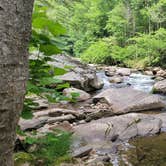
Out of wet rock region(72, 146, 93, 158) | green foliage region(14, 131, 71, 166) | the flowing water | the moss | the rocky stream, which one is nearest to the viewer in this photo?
green foliage region(14, 131, 71, 166)

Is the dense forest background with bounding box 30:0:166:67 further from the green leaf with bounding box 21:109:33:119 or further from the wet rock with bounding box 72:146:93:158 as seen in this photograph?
the green leaf with bounding box 21:109:33:119

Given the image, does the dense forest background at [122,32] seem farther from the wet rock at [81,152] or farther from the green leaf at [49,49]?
the green leaf at [49,49]

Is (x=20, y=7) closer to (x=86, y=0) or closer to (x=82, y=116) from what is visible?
(x=82, y=116)

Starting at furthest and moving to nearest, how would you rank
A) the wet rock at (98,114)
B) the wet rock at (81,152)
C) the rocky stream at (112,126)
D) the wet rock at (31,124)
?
1. the wet rock at (98,114)
2. the wet rock at (31,124)
3. the rocky stream at (112,126)
4. the wet rock at (81,152)

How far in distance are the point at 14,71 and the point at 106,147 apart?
18.2 ft

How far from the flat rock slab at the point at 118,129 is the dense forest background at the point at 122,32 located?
1287cm

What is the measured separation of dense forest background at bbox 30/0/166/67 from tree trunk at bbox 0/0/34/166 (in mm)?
18925

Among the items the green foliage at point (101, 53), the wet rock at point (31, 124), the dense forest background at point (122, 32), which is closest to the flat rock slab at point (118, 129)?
the wet rock at point (31, 124)

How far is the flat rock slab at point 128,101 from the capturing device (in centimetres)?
951

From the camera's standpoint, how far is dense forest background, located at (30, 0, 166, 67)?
24844 millimetres

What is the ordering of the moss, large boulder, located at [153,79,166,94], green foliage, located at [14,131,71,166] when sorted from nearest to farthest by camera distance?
green foliage, located at [14,131,71,166] < the moss < large boulder, located at [153,79,166,94]

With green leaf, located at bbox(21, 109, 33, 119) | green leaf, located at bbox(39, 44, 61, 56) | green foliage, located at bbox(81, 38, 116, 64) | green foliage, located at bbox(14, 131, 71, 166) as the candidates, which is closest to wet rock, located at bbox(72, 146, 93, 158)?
green foliage, located at bbox(14, 131, 71, 166)

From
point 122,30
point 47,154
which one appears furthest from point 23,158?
point 122,30

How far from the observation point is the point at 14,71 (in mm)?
839
